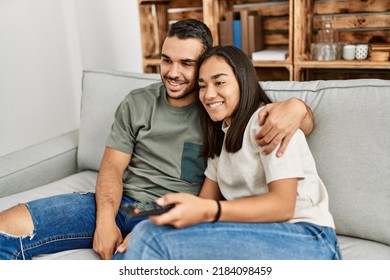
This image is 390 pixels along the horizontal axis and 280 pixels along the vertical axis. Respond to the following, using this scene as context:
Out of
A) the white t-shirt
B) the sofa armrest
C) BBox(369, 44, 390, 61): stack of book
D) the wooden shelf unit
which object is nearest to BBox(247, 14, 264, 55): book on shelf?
the wooden shelf unit

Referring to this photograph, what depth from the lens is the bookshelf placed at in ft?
6.41

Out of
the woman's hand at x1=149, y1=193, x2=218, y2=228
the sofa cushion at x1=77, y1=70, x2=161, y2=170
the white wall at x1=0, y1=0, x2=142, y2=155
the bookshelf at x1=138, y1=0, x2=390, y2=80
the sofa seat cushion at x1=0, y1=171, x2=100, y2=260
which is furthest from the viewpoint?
the white wall at x1=0, y1=0, x2=142, y2=155

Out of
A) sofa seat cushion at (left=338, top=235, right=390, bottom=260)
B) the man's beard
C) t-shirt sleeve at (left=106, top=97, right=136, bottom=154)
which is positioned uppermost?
the man's beard

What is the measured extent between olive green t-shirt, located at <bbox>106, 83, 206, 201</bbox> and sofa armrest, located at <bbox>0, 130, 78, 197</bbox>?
41 centimetres

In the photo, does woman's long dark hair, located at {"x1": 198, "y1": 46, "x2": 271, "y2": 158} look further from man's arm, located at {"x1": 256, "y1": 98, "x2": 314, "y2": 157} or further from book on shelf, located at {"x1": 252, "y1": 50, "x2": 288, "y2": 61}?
book on shelf, located at {"x1": 252, "y1": 50, "x2": 288, "y2": 61}

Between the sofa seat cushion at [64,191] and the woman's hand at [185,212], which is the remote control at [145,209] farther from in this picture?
the sofa seat cushion at [64,191]

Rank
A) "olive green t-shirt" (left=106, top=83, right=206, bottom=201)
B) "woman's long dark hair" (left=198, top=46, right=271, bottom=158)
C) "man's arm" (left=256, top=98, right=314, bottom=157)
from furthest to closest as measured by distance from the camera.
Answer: "olive green t-shirt" (left=106, top=83, right=206, bottom=201) → "woman's long dark hair" (left=198, top=46, right=271, bottom=158) → "man's arm" (left=256, top=98, right=314, bottom=157)

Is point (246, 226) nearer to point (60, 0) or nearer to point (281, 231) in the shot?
point (281, 231)

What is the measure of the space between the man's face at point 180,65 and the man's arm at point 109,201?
0.28 m

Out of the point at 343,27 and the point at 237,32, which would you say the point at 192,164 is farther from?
the point at 343,27

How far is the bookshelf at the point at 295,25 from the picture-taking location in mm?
1954

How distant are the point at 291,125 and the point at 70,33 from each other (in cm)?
211

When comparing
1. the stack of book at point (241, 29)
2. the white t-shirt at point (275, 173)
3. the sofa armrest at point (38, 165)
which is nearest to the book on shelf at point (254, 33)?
the stack of book at point (241, 29)

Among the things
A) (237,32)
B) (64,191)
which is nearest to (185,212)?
(64,191)
